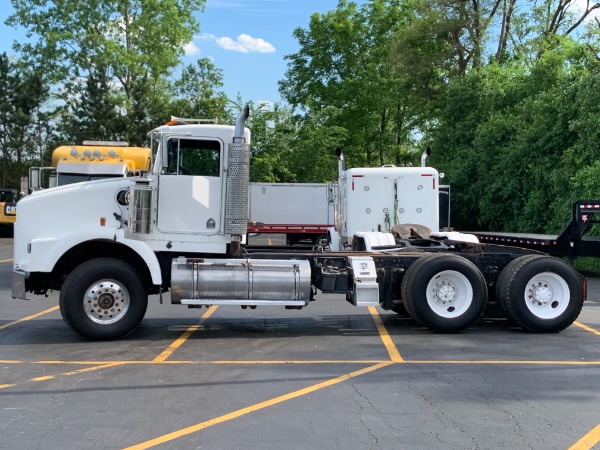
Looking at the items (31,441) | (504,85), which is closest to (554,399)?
(31,441)

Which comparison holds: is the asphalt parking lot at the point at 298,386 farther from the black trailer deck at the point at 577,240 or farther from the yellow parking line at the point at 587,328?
the black trailer deck at the point at 577,240

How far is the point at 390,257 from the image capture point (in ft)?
38.5

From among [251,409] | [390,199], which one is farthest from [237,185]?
[390,199]

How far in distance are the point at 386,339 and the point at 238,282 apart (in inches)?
88.6

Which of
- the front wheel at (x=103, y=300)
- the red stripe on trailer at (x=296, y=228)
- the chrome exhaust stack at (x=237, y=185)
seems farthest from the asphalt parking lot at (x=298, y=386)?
the red stripe on trailer at (x=296, y=228)

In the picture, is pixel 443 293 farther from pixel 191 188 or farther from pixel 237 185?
pixel 191 188

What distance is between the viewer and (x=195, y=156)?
1136 centimetres

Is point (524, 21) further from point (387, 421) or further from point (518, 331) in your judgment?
point (387, 421)

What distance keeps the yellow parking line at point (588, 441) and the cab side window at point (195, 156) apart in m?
6.48

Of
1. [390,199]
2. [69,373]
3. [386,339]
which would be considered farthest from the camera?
[390,199]

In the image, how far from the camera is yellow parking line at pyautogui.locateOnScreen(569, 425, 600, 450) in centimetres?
611

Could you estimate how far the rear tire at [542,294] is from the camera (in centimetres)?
1162

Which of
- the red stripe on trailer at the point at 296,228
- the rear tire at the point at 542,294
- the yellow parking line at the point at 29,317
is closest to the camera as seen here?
the rear tire at the point at 542,294

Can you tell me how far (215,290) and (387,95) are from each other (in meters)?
41.2
